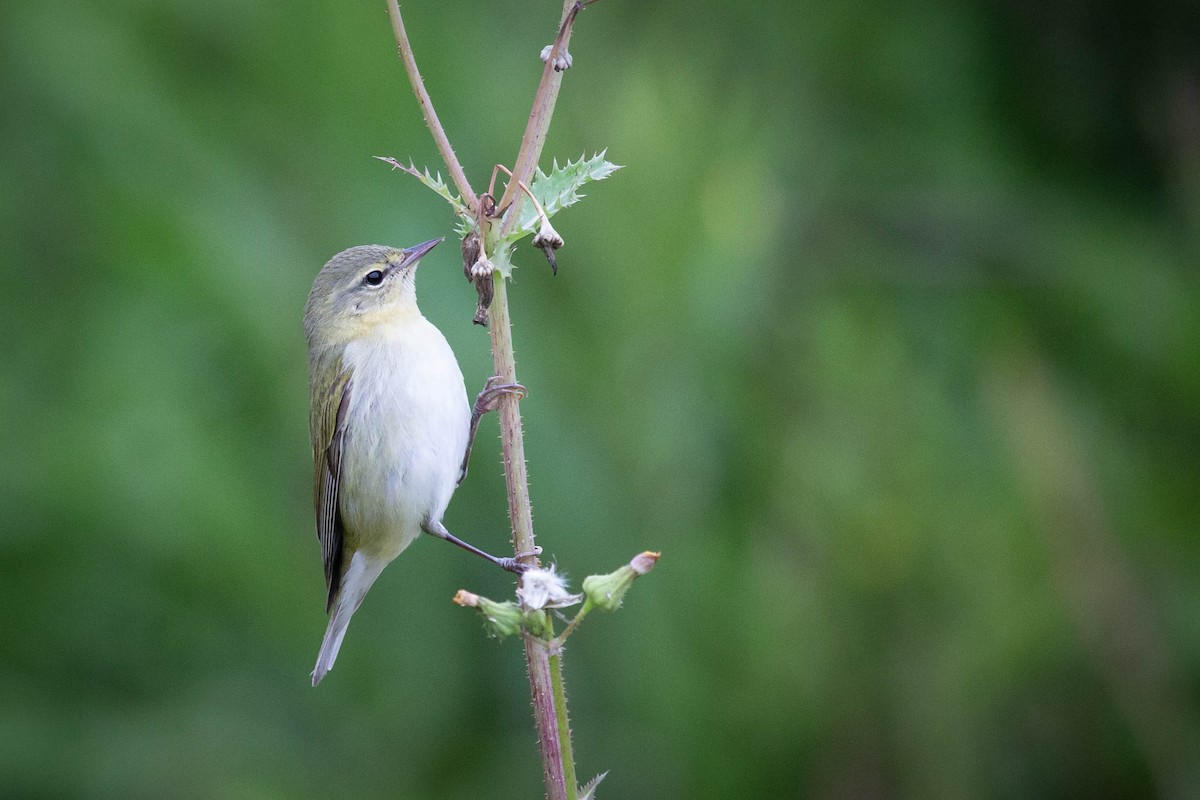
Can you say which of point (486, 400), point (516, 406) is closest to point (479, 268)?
point (516, 406)

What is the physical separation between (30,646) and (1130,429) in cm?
376

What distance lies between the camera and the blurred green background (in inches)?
133

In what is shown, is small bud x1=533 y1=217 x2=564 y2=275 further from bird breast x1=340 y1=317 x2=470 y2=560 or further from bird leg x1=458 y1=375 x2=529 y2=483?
bird breast x1=340 y1=317 x2=470 y2=560

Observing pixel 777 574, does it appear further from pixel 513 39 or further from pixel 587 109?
pixel 513 39

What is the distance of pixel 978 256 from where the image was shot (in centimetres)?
479

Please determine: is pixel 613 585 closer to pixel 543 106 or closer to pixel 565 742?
pixel 565 742

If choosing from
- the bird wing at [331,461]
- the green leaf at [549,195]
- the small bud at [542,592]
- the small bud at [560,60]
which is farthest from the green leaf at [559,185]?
the bird wing at [331,461]

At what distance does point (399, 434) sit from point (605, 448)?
0.67 meters

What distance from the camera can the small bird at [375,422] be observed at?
313cm

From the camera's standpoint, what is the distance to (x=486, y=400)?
283cm

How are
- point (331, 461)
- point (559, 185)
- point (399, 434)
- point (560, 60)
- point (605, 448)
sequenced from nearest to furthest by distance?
point (560, 60), point (559, 185), point (399, 434), point (331, 461), point (605, 448)

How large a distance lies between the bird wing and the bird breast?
0.03m

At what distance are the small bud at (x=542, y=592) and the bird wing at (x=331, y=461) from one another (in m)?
1.67

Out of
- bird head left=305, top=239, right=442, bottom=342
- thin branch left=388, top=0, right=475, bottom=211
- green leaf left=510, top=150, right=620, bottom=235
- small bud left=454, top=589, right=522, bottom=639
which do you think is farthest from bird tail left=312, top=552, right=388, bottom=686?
thin branch left=388, top=0, right=475, bottom=211
